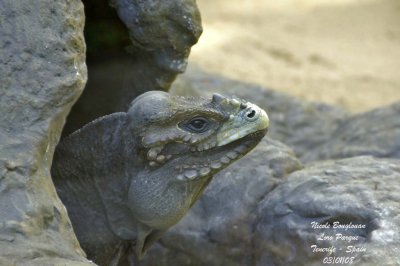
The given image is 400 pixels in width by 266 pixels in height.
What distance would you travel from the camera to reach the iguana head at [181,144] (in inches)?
123

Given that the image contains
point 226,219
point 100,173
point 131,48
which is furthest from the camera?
point 131,48

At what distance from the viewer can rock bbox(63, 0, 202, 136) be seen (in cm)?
377

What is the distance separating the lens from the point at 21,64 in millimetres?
2961

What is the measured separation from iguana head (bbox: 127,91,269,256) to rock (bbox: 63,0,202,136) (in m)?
0.68

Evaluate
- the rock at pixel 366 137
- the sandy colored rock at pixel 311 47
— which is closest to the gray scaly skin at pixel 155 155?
the rock at pixel 366 137

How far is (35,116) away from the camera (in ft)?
9.55

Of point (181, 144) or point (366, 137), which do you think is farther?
point (366, 137)

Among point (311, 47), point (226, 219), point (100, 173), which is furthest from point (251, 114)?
point (311, 47)

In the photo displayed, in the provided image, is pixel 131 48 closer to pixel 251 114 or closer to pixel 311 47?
pixel 251 114

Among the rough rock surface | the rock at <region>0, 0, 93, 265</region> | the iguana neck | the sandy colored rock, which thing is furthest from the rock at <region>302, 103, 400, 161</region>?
the sandy colored rock

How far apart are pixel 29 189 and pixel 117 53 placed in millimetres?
1513

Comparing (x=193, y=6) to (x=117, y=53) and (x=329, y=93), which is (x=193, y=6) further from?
(x=329, y=93)

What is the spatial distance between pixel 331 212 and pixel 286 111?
2.21 meters

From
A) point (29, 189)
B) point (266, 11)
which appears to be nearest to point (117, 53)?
point (29, 189)
